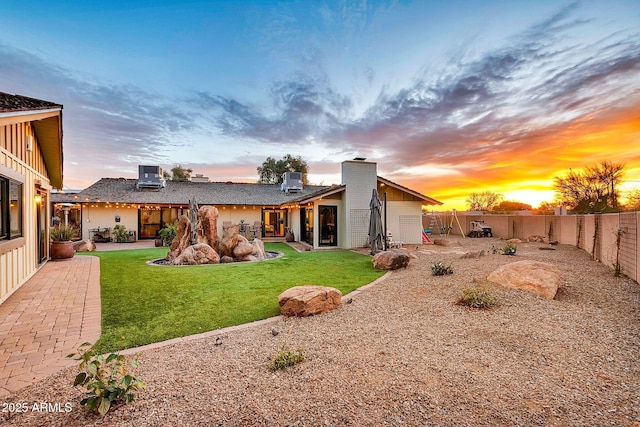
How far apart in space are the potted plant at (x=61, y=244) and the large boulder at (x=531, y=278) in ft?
47.5

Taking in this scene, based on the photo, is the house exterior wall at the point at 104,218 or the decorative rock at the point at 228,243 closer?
the decorative rock at the point at 228,243

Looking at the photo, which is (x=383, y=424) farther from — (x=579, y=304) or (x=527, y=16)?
(x=527, y=16)

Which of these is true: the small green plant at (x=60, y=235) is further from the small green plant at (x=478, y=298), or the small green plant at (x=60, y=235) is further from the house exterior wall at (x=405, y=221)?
the house exterior wall at (x=405, y=221)

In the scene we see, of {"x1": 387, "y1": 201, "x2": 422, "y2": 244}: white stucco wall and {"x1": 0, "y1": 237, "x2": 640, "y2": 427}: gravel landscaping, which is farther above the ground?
{"x1": 387, "y1": 201, "x2": 422, "y2": 244}: white stucco wall

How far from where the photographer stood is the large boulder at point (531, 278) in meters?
5.70

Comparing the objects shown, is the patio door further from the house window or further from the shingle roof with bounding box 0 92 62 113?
the shingle roof with bounding box 0 92 62 113

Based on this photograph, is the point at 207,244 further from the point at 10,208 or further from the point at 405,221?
the point at 405,221

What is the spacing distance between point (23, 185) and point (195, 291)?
5.33 metres

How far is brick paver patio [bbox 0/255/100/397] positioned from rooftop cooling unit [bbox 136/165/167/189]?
14.8 metres

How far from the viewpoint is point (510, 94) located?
36.0 feet

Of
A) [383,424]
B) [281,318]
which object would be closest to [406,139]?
[281,318]

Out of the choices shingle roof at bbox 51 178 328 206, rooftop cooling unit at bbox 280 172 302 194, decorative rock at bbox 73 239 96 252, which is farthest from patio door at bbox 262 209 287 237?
decorative rock at bbox 73 239 96 252

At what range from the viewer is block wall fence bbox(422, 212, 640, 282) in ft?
22.3

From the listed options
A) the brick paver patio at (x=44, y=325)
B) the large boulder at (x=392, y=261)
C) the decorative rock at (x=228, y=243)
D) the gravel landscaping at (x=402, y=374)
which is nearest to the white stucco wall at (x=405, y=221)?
the large boulder at (x=392, y=261)
